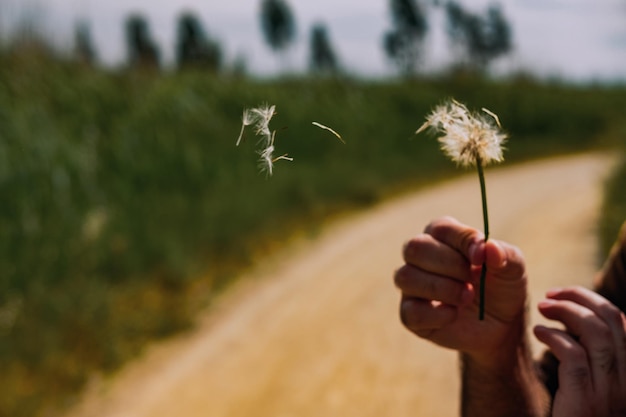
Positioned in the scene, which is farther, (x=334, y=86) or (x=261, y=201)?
(x=334, y=86)

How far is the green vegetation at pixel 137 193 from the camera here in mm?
4641

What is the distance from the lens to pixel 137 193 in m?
7.27

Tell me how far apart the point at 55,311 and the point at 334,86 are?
32.1 ft

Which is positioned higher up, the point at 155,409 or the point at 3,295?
the point at 3,295

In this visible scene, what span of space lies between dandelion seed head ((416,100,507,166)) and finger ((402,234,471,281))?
1.10 ft

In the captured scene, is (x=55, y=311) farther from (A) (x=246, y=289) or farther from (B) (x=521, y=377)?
(B) (x=521, y=377)

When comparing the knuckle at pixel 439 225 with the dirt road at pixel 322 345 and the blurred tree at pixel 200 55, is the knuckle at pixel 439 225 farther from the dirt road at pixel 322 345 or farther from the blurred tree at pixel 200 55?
the blurred tree at pixel 200 55

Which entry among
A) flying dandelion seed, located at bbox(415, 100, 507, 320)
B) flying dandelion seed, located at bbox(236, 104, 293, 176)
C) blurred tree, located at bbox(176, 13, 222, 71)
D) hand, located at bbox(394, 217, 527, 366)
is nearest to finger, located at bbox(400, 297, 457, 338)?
hand, located at bbox(394, 217, 527, 366)

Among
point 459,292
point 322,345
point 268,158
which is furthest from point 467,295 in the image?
point 322,345

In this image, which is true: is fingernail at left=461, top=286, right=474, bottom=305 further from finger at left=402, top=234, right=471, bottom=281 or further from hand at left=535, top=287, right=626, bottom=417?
hand at left=535, top=287, right=626, bottom=417

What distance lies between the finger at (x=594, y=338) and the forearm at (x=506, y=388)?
1.12 ft

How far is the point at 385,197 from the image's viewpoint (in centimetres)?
943

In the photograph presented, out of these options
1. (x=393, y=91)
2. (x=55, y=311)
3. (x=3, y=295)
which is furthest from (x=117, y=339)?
(x=393, y=91)

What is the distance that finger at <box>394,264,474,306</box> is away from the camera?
1306 millimetres
